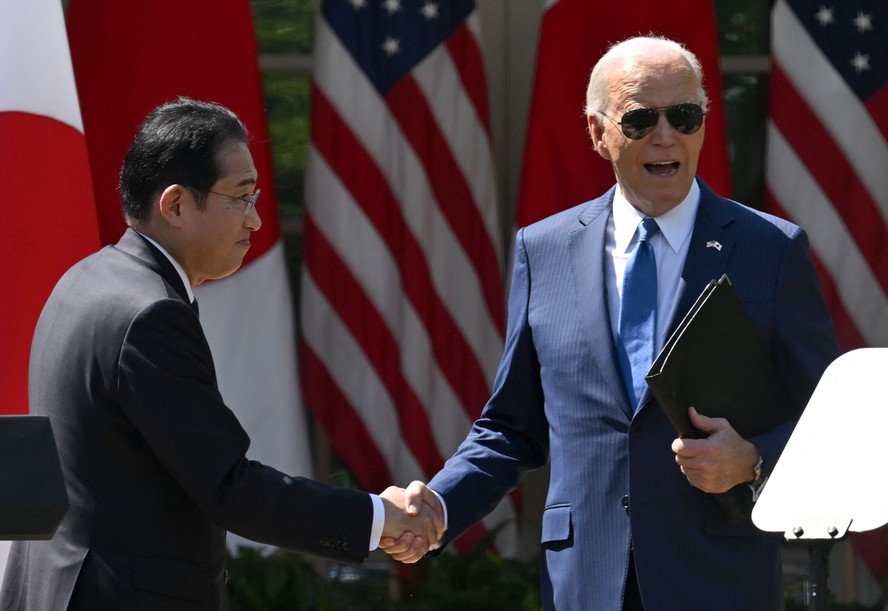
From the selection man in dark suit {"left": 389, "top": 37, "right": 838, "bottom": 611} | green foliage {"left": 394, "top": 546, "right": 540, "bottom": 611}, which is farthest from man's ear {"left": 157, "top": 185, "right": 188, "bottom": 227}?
green foliage {"left": 394, "top": 546, "right": 540, "bottom": 611}

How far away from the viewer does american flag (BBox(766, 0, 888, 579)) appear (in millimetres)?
5566

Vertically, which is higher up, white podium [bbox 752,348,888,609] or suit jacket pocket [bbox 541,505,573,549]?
white podium [bbox 752,348,888,609]

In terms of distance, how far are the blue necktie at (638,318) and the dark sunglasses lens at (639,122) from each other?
0.23 m

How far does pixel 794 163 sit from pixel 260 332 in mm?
2243

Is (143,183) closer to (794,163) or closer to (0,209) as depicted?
(0,209)

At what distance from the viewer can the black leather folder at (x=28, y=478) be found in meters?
2.19

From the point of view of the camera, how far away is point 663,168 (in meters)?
3.20

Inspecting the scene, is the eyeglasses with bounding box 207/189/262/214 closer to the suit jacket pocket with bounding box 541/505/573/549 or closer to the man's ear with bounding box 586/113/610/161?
the man's ear with bounding box 586/113/610/161

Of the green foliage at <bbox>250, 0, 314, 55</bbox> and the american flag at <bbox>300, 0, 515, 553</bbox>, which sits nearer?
the american flag at <bbox>300, 0, 515, 553</bbox>

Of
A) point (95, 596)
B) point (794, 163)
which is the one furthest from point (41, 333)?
point (794, 163)

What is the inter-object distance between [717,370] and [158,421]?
3.85 feet

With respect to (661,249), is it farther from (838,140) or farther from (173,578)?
(838,140)

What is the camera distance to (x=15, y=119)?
4621mm

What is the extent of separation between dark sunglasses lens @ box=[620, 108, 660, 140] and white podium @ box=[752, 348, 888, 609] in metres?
1.02
